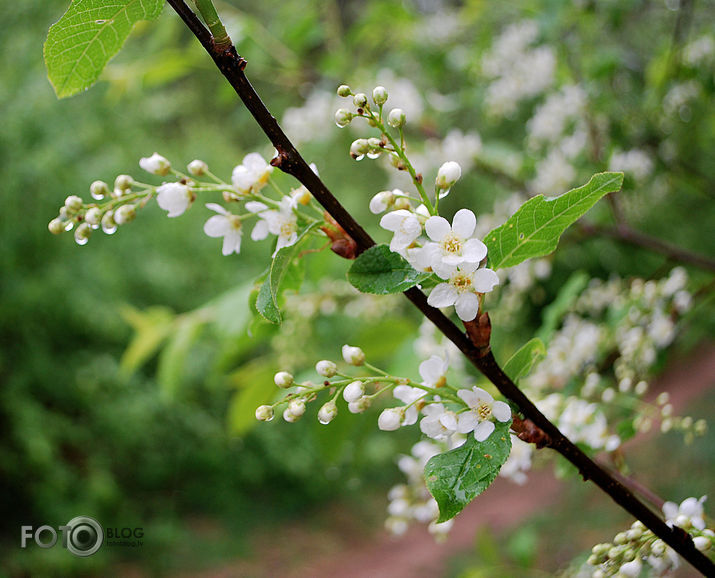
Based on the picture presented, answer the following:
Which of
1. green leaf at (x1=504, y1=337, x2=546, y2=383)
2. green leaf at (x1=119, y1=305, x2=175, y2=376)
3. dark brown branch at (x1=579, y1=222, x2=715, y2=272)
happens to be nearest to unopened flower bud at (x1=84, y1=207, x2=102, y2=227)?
green leaf at (x1=504, y1=337, x2=546, y2=383)

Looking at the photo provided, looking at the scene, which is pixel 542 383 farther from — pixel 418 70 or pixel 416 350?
pixel 418 70

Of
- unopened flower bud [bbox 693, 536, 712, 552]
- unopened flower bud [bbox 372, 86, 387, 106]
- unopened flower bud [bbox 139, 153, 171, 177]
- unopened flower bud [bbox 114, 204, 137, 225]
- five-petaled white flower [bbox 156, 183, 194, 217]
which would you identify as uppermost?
unopened flower bud [bbox 139, 153, 171, 177]

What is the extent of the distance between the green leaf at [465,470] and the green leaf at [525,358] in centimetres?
13

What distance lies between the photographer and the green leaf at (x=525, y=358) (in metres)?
0.79

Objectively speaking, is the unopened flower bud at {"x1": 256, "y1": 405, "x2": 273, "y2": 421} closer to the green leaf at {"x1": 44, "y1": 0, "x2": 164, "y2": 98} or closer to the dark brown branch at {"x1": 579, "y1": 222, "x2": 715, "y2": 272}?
the green leaf at {"x1": 44, "y1": 0, "x2": 164, "y2": 98}

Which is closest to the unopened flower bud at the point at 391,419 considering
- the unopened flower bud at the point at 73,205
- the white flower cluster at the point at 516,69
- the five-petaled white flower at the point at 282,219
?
the five-petaled white flower at the point at 282,219

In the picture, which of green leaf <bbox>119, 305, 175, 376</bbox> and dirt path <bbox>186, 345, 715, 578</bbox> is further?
dirt path <bbox>186, 345, 715, 578</bbox>

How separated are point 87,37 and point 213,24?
0.67 feet

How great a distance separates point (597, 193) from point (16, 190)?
5.61 metres

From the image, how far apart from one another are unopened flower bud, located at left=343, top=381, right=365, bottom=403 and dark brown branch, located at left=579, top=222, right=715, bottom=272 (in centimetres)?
142

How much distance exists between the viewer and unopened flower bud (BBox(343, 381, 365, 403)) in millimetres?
721

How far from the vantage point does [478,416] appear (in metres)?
0.72

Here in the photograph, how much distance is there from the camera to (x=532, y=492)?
6.96 meters

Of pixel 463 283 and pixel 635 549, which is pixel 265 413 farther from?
pixel 635 549
